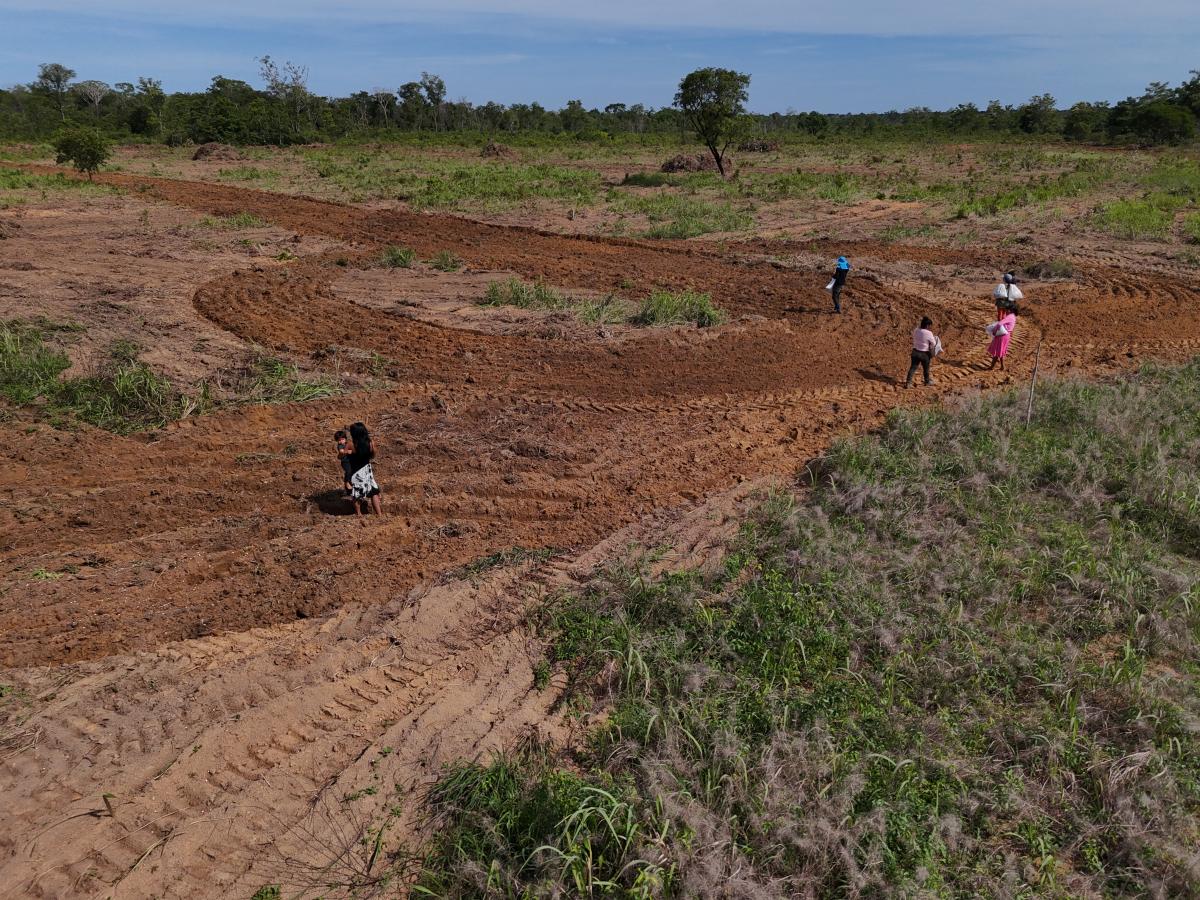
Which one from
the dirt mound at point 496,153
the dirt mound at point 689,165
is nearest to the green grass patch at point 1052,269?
the dirt mound at point 689,165

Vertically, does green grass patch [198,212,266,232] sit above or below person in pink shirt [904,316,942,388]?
above

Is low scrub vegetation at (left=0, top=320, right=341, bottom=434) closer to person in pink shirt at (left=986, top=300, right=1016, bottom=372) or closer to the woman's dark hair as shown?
the woman's dark hair

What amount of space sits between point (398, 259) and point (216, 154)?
107 feet

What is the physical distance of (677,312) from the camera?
13.9 metres

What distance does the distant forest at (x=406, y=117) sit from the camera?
51.6m

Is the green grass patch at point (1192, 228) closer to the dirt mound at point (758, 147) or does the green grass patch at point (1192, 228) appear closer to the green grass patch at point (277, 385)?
the green grass patch at point (277, 385)

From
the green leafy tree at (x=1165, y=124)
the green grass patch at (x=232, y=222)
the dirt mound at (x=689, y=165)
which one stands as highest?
the green leafy tree at (x=1165, y=124)

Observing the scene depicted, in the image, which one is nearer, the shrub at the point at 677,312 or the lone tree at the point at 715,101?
the shrub at the point at 677,312

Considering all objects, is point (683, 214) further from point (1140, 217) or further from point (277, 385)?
point (277, 385)

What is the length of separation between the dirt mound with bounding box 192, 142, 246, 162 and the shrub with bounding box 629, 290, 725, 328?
3768 cm

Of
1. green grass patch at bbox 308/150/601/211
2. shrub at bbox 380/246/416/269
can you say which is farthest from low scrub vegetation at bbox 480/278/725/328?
green grass patch at bbox 308/150/601/211

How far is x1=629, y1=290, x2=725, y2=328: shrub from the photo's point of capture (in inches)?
540

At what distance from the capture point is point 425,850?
14.0ft

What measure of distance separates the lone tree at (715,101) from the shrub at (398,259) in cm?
1887
